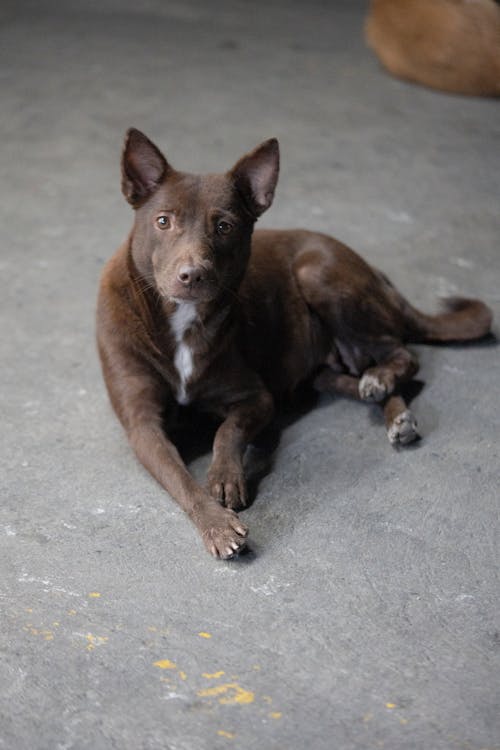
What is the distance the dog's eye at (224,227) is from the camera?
3.78 metres

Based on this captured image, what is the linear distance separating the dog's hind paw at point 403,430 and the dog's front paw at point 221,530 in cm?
81

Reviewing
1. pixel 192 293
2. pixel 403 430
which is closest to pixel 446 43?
pixel 403 430

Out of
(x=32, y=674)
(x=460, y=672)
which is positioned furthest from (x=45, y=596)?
(x=460, y=672)

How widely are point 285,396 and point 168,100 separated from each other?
11.8 ft

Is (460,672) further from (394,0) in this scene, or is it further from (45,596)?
(394,0)

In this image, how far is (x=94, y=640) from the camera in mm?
3029

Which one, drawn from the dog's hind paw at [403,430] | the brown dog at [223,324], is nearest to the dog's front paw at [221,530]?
the brown dog at [223,324]

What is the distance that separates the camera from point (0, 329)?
4.73 m

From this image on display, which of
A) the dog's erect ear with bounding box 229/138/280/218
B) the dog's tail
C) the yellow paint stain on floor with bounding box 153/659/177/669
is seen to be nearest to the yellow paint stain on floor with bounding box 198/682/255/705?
the yellow paint stain on floor with bounding box 153/659/177/669

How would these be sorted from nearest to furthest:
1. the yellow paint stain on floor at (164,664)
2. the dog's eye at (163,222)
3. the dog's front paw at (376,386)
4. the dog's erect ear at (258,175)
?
the yellow paint stain on floor at (164,664) → the dog's eye at (163,222) → the dog's erect ear at (258,175) → the dog's front paw at (376,386)

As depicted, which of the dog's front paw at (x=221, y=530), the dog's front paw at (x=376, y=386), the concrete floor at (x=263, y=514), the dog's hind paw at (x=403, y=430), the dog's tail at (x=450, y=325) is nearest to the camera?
the concrete floor at (x=263, y=514)

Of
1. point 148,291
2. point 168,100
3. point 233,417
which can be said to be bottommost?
point 168,100

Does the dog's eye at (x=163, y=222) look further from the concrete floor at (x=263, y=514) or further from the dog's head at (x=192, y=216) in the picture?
the concrete floor at (x=263, y=514)

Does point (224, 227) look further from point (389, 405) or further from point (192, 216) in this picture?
point (389, 405)
